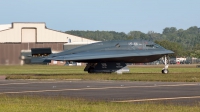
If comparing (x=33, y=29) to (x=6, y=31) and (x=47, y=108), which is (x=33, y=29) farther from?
(x=47, y=108)

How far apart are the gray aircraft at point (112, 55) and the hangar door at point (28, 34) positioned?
6603 cm

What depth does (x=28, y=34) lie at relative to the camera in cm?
11588

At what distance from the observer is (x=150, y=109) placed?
55.4 ft

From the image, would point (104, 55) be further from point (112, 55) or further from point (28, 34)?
point (28, 34)

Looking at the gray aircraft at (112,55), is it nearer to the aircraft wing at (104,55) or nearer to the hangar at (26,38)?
the aircraft wing at (104,55)

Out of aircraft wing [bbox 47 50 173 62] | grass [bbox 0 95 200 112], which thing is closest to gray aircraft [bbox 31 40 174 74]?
aircraft wing [bbox 47 50 173 62]

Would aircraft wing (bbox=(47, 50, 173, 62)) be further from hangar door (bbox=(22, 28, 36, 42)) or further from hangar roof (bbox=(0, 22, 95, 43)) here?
hangar door (bbox=(22, 28, 36, 42))

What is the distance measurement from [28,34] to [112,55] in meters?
70.9

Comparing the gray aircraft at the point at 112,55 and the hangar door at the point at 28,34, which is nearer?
the gray aircraft at the point at 112,55

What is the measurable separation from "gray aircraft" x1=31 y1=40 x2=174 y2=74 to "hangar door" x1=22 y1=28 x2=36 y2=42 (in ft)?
217

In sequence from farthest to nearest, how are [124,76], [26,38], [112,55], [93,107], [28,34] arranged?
[28,34] → [26,38] → [112,55] → [124,76] → [93,107]

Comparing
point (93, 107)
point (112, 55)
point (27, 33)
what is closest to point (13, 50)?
point (27, 33)

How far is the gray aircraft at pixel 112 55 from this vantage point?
4750 cm

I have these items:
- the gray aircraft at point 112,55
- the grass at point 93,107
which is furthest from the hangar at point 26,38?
the grass at point 93,107
